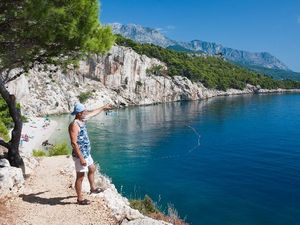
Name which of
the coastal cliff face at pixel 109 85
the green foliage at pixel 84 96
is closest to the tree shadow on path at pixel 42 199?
the coastal cliff face at pixel 109 85

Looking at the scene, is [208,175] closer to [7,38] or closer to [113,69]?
[7,38]

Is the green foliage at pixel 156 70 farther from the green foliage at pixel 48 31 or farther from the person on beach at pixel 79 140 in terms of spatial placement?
the person on beach at pixel 79 140

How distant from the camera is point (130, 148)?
74.1m

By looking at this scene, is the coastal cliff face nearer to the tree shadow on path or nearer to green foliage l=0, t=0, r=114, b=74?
green foliage l=0, t=0, r=114, b=74

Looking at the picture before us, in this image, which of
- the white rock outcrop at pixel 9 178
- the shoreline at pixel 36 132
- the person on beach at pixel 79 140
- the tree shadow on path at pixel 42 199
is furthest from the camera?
the shoreline at pixel 36 132

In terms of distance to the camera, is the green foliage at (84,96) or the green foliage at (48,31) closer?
the green foliage at (48,31)

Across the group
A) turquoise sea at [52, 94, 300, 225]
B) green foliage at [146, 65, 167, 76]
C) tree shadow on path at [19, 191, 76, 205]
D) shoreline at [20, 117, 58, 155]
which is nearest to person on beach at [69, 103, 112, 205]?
tree shadow on path at [19, 191, 76, 205]

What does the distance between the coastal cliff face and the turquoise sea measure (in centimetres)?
1677

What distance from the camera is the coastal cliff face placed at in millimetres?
127438

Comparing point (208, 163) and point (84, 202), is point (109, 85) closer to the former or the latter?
point (208, 163)

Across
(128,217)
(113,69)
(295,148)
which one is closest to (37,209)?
(128,217)

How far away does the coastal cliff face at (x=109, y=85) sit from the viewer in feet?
418

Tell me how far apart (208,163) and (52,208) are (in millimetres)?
51734

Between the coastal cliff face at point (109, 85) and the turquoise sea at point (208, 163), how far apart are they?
55.0ft
